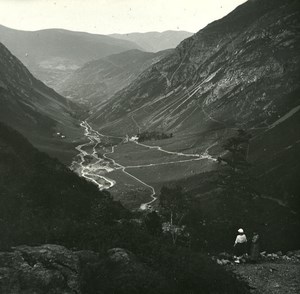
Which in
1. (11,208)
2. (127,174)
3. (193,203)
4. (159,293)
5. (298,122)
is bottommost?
(159,293)

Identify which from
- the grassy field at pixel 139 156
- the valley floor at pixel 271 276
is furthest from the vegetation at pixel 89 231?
the grassy field at pixel 139 156

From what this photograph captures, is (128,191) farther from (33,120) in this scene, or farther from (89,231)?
(33,120)

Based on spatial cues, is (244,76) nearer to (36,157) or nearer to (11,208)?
(36,157)

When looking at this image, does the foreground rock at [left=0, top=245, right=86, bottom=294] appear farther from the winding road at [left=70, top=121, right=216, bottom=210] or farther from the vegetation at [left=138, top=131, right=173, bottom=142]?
the vegetation at [left=138, top=131, right=173, bottom=142]

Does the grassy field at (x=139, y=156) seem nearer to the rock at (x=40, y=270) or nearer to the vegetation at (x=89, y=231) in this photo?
the vegetation at (x=89, y=231)

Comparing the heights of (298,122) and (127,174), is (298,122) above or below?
above

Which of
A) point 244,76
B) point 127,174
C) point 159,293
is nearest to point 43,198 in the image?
point 159,293

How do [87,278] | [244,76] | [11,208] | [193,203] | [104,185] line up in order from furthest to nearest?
[244,76] → [104,185] → [193,203] → [11,208] → [87,278]
